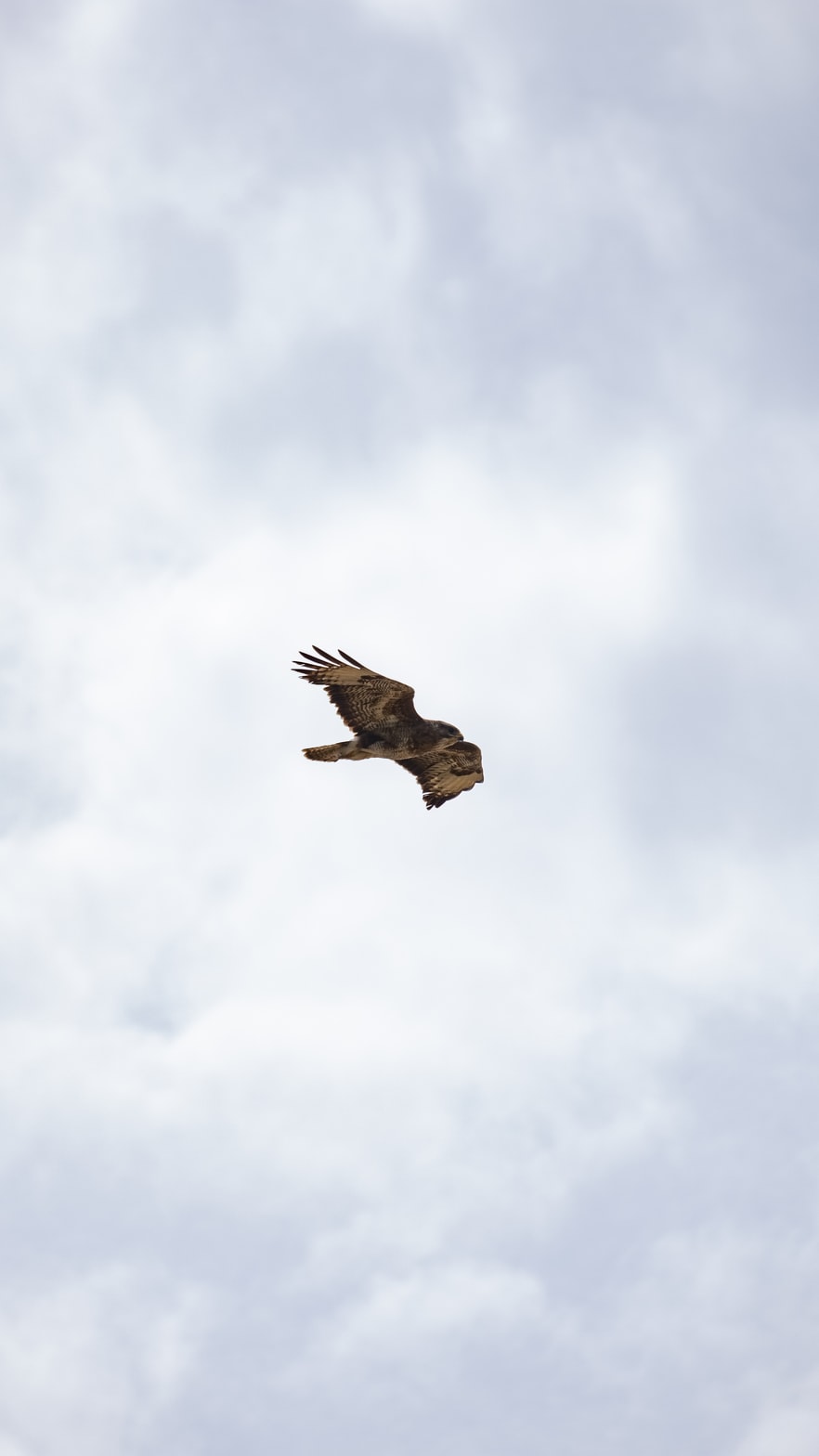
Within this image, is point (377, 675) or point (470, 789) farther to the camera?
point (470, 789)

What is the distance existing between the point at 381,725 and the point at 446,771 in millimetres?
1774

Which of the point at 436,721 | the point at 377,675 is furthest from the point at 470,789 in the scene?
the point at 377,675

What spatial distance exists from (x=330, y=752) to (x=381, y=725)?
2.99 ft

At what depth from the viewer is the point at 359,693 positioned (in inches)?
859

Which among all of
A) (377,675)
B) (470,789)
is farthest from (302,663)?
(470,789)

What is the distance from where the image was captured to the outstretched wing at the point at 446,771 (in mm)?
23031

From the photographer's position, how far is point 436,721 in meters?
22.5

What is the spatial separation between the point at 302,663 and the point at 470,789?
13.1ft

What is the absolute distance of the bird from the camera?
71.0 ft

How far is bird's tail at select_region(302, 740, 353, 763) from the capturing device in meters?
22.1

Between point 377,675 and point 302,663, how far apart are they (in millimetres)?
1217

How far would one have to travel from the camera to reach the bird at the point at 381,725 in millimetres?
21641

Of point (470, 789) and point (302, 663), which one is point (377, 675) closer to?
point (302, 663)

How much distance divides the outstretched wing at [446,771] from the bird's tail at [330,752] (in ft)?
3.65
